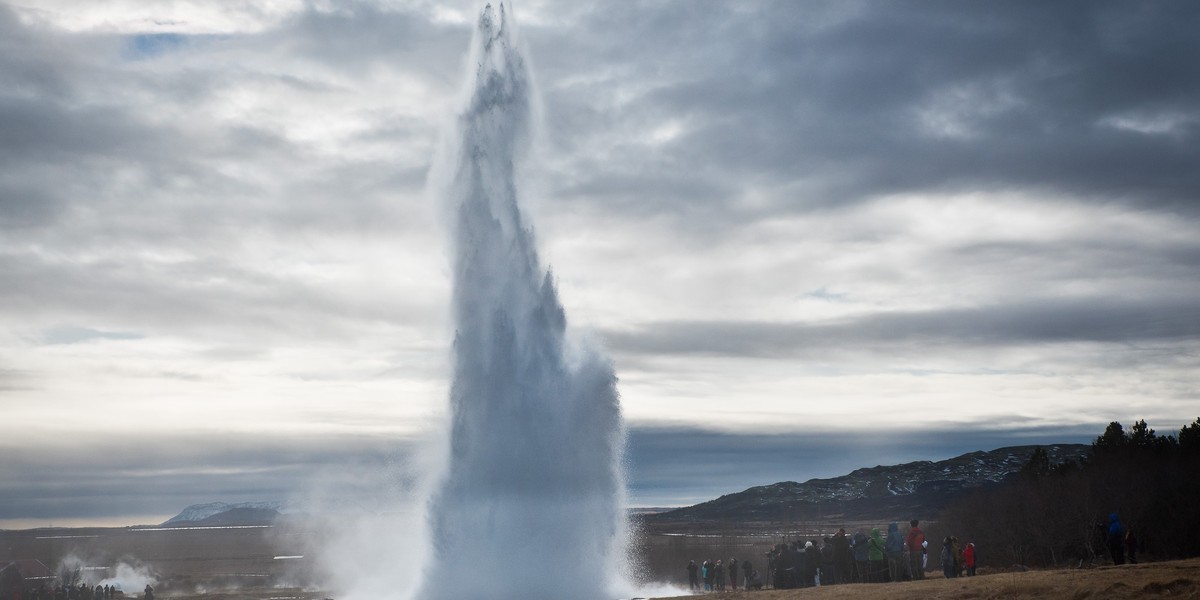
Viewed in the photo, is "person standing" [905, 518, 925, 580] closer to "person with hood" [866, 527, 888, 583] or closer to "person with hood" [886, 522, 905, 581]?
"person with hood" [886, 522, 905, 581]

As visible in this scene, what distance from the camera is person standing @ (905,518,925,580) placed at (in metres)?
35.3

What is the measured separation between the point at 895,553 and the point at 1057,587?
9.02m

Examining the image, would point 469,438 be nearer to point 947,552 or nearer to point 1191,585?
point 947,552

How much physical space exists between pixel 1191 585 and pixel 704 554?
107m

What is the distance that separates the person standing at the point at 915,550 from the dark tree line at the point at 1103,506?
62.8 feet

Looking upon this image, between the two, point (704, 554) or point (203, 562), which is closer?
point (704, 554)

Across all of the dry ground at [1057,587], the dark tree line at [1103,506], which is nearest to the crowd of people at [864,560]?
the dry ground at [1057,587]

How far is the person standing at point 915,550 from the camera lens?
116ft

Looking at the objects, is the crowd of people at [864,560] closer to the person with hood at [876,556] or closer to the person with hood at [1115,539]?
the person with hood at [876,556]

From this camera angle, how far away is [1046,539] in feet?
227

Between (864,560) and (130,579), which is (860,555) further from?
(130,579)

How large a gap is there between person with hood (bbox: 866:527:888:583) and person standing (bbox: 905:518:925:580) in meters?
1.01

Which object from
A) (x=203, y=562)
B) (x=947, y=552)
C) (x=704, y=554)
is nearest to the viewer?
(x=947, y=552)

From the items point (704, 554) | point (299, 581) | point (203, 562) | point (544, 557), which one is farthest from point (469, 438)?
point (203, 562)
